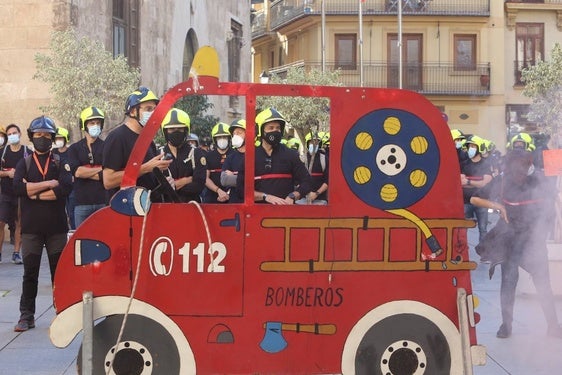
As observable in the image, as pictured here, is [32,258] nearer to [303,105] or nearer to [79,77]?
[79,77]

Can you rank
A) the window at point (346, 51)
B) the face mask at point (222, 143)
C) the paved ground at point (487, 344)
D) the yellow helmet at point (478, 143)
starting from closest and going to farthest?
the paved ground at point (487, 344), the face mask at point (222, 143), the yellow helmet at point (478, 143), the window at point (346, 51)

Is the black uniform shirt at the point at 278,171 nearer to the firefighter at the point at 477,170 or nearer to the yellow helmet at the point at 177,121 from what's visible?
the yellow helmet at the point at 177,121

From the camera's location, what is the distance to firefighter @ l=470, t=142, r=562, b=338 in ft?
24.5

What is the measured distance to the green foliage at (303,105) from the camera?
31172mm

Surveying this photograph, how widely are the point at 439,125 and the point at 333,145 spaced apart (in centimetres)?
62

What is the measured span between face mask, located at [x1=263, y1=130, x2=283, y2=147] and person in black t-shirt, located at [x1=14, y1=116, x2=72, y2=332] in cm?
189

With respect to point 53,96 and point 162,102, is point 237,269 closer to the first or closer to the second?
point 162,102

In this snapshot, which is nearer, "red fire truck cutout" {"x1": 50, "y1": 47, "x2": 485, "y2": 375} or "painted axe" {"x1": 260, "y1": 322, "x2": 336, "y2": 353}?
"red fire truck cutout" {"x1": 50, "y1": 47, "x2": 485, "y2": 375}

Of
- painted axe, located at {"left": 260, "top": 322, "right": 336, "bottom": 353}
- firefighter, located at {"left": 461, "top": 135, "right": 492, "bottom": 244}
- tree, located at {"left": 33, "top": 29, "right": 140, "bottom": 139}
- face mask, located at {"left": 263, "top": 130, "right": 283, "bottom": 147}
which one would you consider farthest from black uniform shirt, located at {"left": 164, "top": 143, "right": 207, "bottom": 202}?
tree, located at {"left": 33, "top": 29, "right": 140, "bottom": 139}

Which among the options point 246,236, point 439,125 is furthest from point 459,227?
point 246,236

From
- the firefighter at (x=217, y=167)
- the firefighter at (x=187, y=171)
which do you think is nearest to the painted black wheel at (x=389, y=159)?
the firefighter at (x=187, y=171)

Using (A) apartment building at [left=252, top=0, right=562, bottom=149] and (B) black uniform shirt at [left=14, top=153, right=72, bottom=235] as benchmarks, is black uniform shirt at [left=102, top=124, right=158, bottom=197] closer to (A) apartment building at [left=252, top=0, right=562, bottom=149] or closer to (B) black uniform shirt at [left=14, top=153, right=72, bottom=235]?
(B) black uniform shirt at [left=14, top=153, right=72, bottom=235]

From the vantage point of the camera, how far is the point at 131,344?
5117 millimetres

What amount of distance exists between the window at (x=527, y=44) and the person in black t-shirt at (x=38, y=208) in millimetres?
35835
